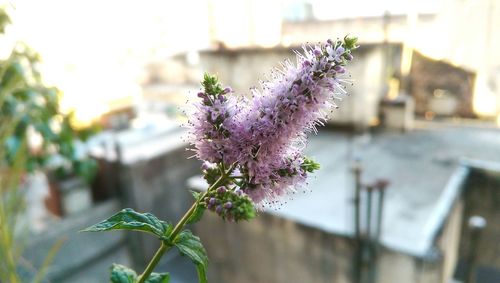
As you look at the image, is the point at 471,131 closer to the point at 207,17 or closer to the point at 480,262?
the point at 480,262

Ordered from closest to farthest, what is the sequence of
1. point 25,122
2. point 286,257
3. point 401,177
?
1. point 25,122
2. point 286,257
3. point 401,177

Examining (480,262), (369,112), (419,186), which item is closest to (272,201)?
(419,186)

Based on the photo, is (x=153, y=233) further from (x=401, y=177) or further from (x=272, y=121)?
(x=401, y=177)

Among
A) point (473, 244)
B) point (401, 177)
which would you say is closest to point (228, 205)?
point (473, 244)

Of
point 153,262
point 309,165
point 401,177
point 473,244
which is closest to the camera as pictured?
point 153,262

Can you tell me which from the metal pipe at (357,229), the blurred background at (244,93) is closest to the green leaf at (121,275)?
the blurred background at (244,93)

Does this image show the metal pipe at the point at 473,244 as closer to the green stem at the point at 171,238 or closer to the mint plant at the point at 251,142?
the mint plant at the point at 251,142

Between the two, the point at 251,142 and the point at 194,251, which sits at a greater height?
the point at 251,142
